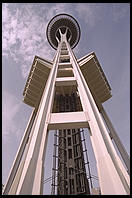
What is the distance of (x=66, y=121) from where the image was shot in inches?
138

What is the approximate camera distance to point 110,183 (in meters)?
2.23

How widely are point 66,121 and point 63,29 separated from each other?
14.2 metres

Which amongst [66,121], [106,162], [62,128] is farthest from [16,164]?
[106,162]

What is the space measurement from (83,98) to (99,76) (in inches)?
201

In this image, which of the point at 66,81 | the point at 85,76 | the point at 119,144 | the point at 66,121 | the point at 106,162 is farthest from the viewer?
the point at 85,76

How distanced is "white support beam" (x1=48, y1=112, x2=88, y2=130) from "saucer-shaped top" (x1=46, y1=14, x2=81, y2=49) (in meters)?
12.4

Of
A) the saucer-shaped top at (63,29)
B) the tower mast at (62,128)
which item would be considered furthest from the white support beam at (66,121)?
the saucer-shaped top at (63,29)

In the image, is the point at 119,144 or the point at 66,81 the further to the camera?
the point at 119,144

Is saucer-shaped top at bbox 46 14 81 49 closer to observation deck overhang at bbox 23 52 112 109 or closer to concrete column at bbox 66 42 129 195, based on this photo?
observation deck overhang at bbox 23 52 112 109

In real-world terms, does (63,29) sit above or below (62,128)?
above

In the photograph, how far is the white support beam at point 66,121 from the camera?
11.4 ft

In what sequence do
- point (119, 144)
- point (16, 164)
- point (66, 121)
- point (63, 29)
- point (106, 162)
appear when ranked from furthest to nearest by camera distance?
point (63, 29)
point (119, 144)
point (16, 164)
point (66, 121)
point (106, 162)

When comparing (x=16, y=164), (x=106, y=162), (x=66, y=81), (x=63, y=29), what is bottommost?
(x=106, y=162)

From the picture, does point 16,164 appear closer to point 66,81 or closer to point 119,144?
point 66,81
